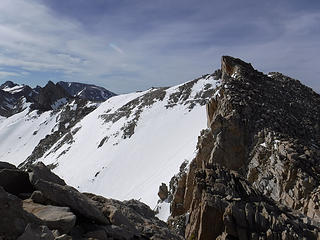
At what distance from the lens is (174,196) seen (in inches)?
1177

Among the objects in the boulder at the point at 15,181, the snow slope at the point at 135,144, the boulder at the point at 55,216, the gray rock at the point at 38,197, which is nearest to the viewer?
the boulder at the point at 55,216

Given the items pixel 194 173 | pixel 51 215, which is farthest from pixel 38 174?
pixel 194 173

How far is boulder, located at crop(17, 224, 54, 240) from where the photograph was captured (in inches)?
256

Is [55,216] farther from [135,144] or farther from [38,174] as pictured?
[135,144]

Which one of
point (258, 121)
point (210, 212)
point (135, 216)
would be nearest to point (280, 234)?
point (210, 212)

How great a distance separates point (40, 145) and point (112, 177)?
60.8 meters

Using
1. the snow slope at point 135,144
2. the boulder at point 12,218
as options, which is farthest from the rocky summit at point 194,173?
the snow slope at point 135,144

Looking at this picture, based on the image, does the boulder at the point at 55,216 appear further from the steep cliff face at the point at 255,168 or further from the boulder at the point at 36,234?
the steep cliff face at the point at 255,168

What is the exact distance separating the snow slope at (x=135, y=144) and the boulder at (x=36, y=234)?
28440 mm

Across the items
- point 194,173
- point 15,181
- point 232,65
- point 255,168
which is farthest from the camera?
point 232,65

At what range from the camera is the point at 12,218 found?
6.84 m

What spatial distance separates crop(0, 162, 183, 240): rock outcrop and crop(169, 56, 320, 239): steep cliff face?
4.86 meters

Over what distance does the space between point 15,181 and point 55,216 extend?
8.90 feet

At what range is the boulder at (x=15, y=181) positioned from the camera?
9.48 meters
